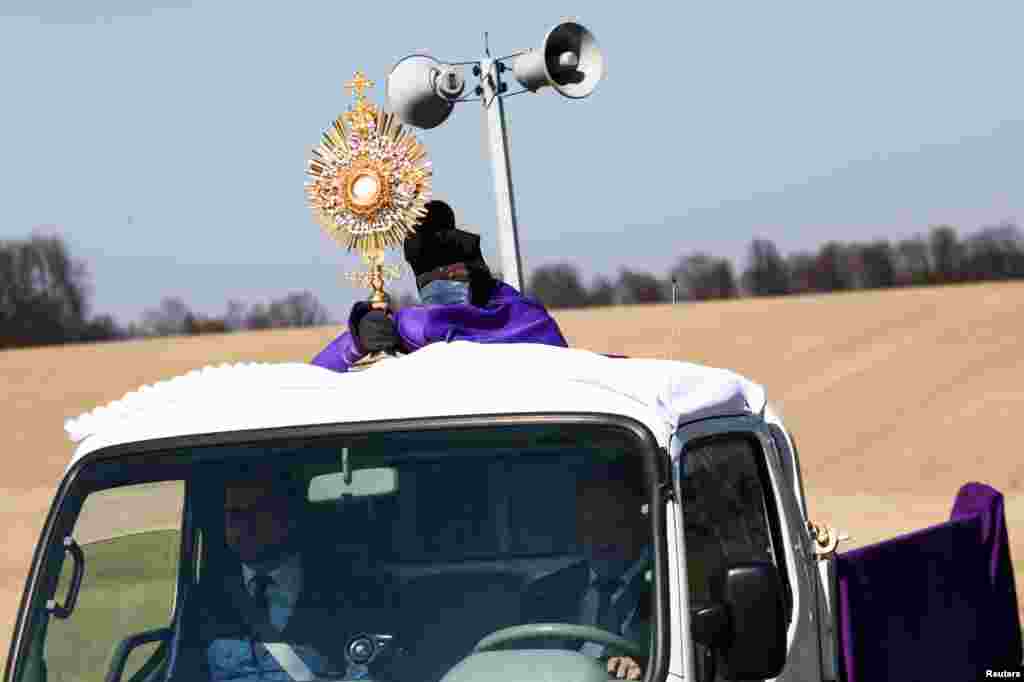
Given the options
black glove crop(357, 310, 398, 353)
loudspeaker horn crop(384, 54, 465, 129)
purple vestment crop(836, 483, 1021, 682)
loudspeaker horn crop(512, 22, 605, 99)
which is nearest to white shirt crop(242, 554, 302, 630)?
black glove crop(357, 310, 398, 353)

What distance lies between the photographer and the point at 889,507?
27656 mm

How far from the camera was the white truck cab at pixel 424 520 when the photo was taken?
4270mm

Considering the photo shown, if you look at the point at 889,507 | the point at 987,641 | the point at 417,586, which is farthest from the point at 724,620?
the point at 889,507

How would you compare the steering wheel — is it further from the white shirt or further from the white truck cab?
the white shirt

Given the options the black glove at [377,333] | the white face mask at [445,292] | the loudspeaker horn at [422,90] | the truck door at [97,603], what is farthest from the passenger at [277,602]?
the loudspeaker horn at [422,90]

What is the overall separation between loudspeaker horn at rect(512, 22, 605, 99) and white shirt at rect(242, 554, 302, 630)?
14.3ft

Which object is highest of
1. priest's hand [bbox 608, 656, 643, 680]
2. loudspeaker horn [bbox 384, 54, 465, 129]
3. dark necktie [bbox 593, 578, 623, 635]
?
loudspeaker horn [bbox 384, 54, 465, 129]

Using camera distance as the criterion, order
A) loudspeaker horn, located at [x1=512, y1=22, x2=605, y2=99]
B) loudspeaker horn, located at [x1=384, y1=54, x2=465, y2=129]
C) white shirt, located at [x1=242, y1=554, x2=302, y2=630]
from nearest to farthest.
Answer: white shirt, located at [x1=242, y1=554, x2=302, y2=630] → loudspeaker horn, located at [x1=384, y1=54, x2=465, y2=129] → loudspeaker horn, located at [x1=512, y1=22, x2=605, y2=99]

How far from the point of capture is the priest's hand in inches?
166

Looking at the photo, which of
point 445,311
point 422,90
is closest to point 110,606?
point 445,311

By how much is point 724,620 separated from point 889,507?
24135mm

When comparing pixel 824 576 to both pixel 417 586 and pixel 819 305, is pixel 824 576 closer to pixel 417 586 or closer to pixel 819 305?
pixel 417 586

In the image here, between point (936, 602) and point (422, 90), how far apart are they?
125 inches

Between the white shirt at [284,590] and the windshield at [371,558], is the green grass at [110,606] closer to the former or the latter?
the windshield at [371,558]
